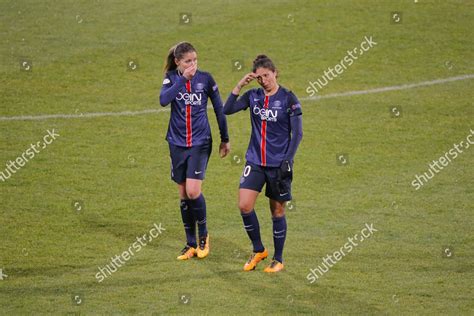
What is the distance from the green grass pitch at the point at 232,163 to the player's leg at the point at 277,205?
0.19m

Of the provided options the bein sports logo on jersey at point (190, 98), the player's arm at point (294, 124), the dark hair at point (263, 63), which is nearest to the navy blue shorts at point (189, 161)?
the bein sports logo on jersey at point (190, 98)

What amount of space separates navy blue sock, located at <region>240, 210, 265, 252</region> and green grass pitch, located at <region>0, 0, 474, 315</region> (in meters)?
0.42

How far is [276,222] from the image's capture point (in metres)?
11.3

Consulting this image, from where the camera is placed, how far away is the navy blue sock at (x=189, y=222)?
39.1 feet

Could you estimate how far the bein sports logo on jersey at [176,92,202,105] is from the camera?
11.5 metres

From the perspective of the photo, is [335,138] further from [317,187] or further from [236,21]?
[236,21]

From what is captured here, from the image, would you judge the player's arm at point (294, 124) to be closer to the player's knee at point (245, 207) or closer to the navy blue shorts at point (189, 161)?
the player's knee at point (245, 207)

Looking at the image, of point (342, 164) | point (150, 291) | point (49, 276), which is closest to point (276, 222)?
point (150, 291)

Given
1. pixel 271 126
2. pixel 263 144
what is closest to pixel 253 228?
pixel 263 144

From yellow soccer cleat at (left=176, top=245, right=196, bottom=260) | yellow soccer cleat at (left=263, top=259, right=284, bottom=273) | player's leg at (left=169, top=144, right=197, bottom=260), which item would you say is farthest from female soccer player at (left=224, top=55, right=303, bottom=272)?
yellow soccer cleat at (left=176, top=245, right=196, bottom=260)

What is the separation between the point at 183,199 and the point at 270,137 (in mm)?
1546

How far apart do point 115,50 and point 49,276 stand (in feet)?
34.5

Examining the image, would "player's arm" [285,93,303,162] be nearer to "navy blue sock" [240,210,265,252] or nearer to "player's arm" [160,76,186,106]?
"navy blue sock" [240,210,265,252]

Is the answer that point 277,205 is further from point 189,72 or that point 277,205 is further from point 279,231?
point 189,72
